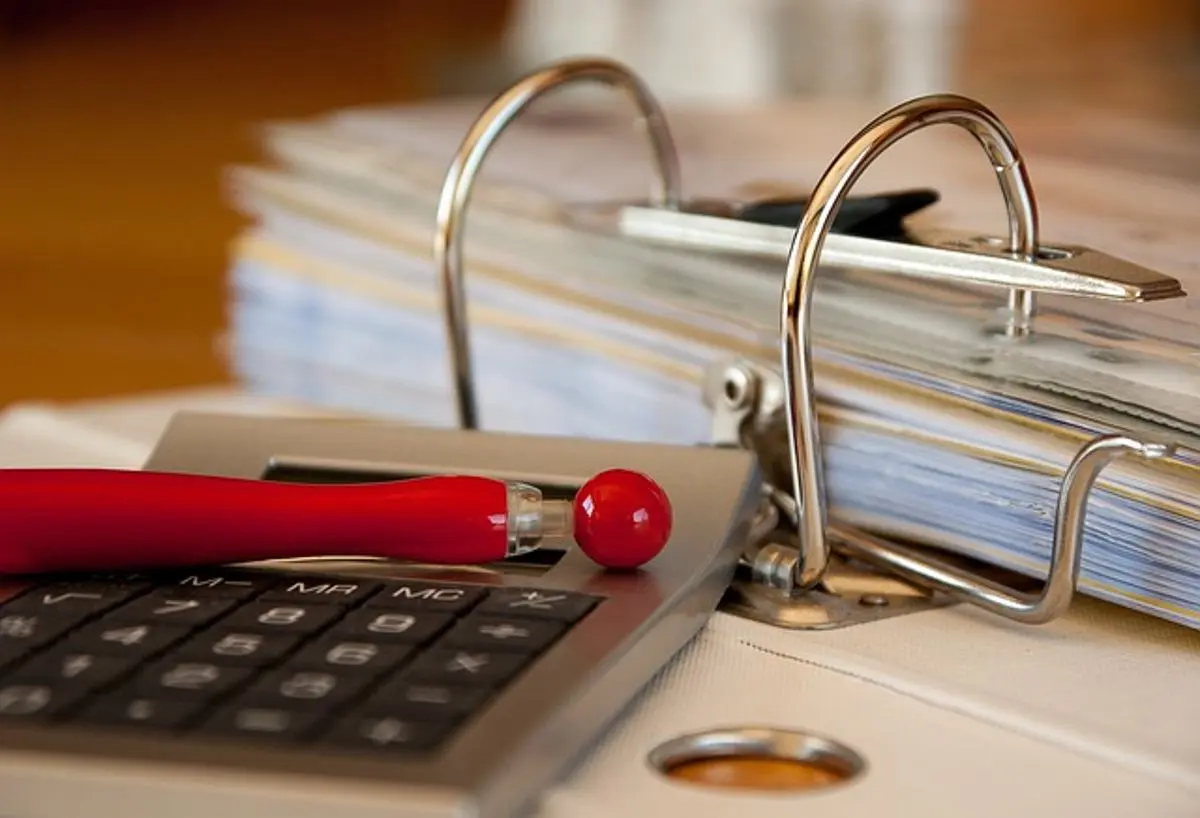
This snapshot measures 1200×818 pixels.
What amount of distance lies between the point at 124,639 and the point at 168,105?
78.3 inches

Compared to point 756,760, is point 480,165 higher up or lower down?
higher up

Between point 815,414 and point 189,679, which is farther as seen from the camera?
point 815,414

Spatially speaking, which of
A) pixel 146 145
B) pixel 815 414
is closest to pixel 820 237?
pixel 815 414

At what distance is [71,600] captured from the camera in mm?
386

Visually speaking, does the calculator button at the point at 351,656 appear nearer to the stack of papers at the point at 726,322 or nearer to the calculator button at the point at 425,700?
the calculator button at the point at 425,700

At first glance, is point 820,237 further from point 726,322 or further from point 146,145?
point 146,145

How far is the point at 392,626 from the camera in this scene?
Answer: 369mm

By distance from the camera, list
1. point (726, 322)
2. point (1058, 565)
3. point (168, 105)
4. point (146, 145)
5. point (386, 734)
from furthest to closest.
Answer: point (168, 105), point (146, 145), point (726, 322), point (1058, 565), point (386, 734)

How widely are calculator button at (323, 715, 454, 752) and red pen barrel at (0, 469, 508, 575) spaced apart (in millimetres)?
92

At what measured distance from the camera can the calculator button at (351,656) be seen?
13.6 inches

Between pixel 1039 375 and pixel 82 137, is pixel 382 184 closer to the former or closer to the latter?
pixel 1039 375

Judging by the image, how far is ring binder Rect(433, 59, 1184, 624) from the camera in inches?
16.6

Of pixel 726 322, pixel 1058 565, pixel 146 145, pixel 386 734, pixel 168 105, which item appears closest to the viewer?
pixel 386 734

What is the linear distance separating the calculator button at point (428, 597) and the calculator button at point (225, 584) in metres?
0.03
